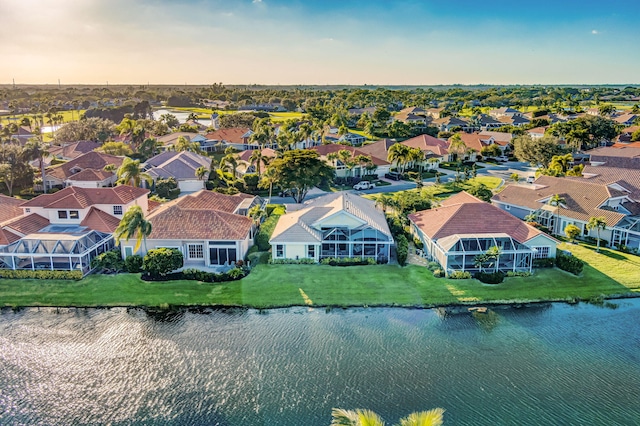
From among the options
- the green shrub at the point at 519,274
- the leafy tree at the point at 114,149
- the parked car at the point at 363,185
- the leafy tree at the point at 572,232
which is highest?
the leafy tree at the point at 114,149

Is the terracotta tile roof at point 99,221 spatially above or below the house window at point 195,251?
above

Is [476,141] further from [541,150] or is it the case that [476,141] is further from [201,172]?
[201,172]

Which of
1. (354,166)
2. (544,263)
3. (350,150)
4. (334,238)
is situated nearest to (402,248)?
(334,238)

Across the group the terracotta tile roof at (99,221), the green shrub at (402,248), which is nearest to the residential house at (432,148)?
the green shrub at (402,248)

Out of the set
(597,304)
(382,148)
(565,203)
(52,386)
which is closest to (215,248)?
(52,386)

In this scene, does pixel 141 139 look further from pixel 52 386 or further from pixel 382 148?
pixel 52 386

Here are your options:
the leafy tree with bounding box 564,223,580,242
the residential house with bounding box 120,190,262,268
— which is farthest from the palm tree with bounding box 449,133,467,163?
the residential house with bounding box 120,190,262,268

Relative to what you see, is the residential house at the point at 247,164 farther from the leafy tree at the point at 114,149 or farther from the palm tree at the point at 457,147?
the palm tree at the point at 457,147

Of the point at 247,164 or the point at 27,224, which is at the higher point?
the point at 247,164
